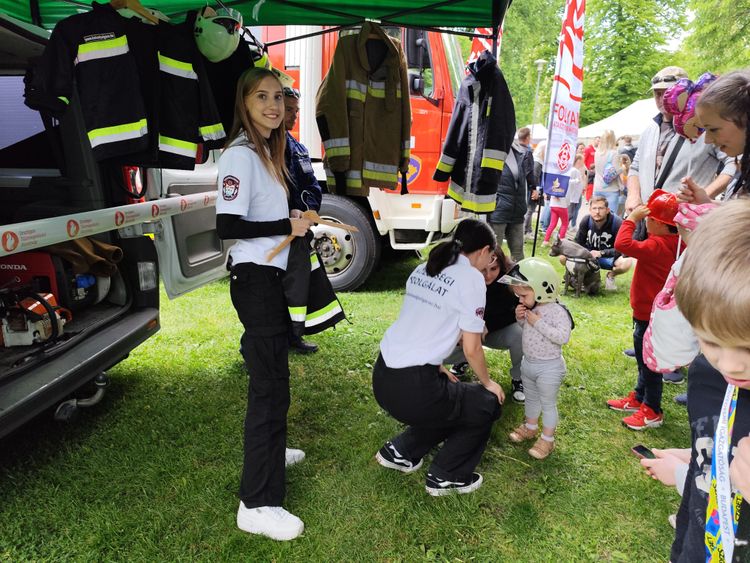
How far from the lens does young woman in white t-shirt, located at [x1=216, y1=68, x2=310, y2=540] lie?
2.02 meters

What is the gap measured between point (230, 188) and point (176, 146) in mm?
555

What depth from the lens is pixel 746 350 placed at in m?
0.73

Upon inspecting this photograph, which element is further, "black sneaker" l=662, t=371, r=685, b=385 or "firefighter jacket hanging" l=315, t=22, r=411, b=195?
"black sneaker" l=662, t=371, r=685, b=385

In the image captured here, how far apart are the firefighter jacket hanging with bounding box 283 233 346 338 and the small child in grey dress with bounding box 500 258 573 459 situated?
1047mm

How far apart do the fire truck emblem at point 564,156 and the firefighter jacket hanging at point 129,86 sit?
385cm

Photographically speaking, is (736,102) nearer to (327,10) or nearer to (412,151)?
(327,10)

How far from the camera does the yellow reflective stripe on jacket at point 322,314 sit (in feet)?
7.65

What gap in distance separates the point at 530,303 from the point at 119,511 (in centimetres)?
233

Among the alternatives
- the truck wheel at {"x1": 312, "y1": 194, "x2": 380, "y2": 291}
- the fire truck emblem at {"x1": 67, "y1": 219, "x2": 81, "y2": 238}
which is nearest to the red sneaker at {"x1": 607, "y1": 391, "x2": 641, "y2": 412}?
the truck wheel at {"x1": 312, "y1": 194, "x2": 380, "y2": 291}

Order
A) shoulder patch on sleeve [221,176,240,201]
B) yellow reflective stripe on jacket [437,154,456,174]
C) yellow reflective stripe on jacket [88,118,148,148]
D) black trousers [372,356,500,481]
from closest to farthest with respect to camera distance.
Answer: shoulder patch on sleeve [221,176,240,201] → yellow reflective stripe on jacket [88,118,148,148] → black trousers [372,356,500,481] → yellow reflective stripe on jacket [437,154,456,174]

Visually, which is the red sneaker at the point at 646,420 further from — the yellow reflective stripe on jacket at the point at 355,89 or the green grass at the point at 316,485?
the yellow reflective stripe on jacket at the point at 355,89

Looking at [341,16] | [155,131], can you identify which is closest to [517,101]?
[341,16]

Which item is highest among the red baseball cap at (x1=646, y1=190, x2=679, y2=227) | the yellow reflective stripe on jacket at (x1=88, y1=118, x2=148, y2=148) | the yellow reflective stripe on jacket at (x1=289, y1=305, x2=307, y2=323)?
the yellow reflective stripe on jacket at (x1=88, y1=118, x2=148, y2=148)

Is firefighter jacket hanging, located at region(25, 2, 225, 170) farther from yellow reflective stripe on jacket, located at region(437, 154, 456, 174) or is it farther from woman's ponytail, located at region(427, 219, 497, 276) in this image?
yellow reflective stripe on jacket, located at region(437, 154, 456, 174)
